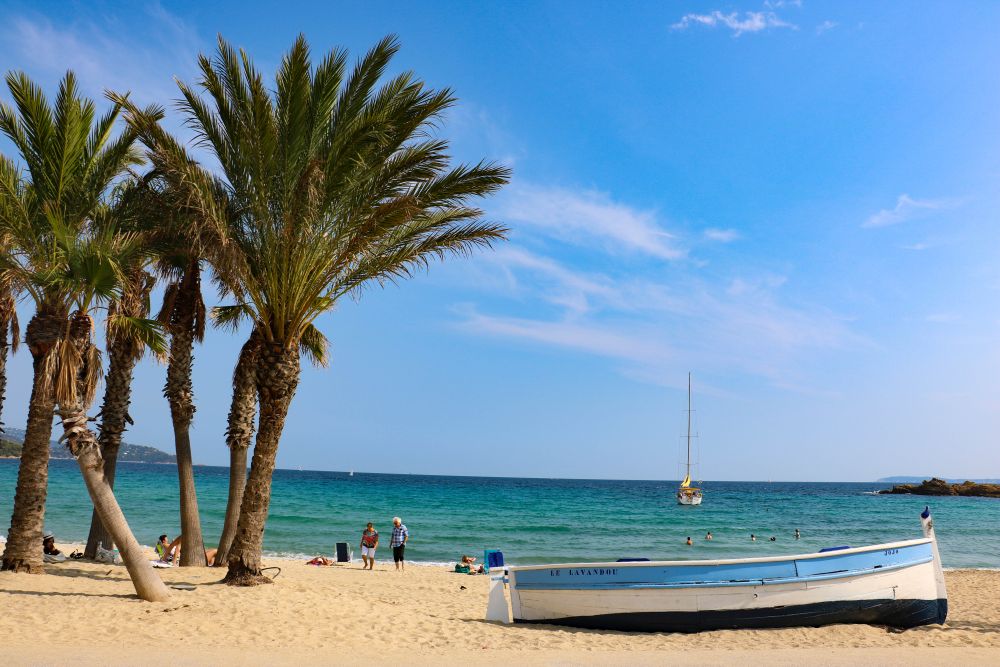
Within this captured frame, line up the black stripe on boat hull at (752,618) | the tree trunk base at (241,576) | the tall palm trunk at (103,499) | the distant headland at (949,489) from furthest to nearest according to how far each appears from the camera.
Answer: the distant headland at (949,489)
the tree trunk base at (241,576)
the black stripe on boat hull at (752,618)
the tall palm trunk at (103,499)

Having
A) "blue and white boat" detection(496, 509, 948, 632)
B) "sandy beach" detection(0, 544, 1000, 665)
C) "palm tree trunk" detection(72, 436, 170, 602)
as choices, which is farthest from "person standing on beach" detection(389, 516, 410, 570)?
"palm tree trunk" detection(72, 436, 170, 602)

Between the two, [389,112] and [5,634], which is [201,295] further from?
[5,634]

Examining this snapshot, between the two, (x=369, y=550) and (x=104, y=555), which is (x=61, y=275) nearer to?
(x=104, y=555)

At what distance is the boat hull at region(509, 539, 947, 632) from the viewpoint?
10.6 m

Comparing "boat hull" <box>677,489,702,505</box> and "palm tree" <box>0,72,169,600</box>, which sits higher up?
"palm tree" <box>0,72,169,600</box>

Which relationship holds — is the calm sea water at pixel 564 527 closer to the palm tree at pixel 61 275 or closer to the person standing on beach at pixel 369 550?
the person standing on beach at pixel 369 550

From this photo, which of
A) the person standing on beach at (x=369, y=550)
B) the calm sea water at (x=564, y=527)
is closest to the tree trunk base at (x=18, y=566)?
the person standing on beach at (x=369, y=550)

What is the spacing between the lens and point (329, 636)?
9359mm

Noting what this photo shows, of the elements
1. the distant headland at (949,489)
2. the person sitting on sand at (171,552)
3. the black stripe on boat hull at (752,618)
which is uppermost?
the black stripe on boat hull at (752,618)

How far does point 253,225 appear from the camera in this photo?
1152 centimetres

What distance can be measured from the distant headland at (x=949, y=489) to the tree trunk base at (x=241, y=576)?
92.9m

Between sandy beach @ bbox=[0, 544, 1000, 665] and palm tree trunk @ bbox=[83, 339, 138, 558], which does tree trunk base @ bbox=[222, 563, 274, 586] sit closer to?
sandy beach @ bbox=[0, 544, 1000, 665]

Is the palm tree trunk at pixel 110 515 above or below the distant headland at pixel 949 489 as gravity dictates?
above

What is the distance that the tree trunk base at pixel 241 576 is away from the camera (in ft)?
36.6
